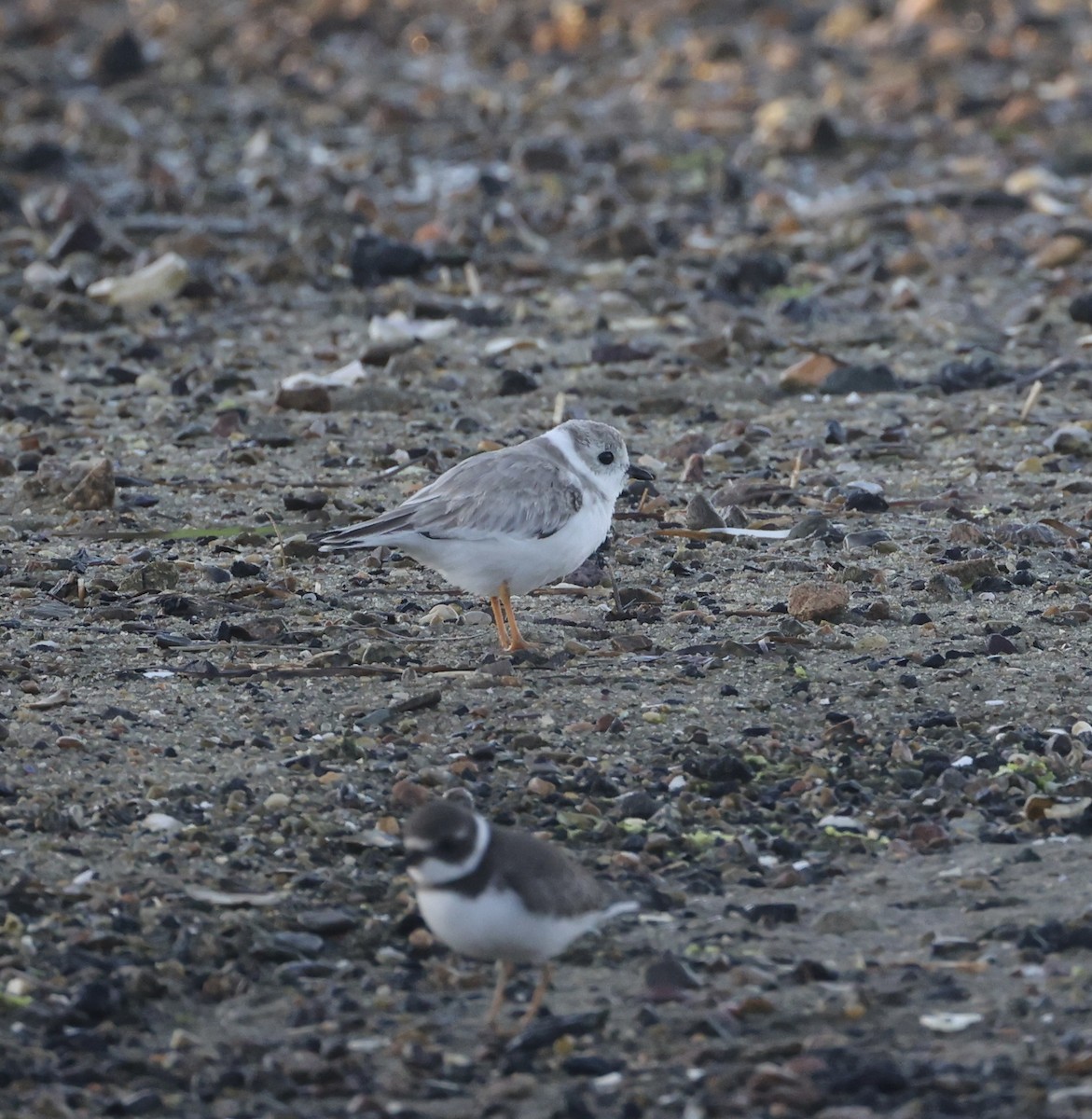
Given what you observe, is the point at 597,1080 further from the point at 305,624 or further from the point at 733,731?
the point at 305,624

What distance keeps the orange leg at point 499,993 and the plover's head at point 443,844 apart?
24 centimetres

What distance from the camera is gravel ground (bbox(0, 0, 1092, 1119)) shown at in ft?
12.8

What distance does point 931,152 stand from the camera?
13.9 m

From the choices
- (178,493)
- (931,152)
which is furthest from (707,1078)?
(931,152)

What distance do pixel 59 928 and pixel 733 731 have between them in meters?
1.90

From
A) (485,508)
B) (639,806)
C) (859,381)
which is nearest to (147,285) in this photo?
(859,381)

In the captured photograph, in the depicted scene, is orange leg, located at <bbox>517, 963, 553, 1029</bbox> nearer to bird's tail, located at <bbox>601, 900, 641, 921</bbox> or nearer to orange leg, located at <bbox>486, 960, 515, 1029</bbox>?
orange leg, located at <bbox>486, 960, 515, 1029</bbox>

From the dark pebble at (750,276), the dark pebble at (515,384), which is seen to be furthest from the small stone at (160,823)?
the dark pebble at (750,276)

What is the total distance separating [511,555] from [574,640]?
45 centimetres

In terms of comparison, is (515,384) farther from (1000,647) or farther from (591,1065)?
(591,1065)

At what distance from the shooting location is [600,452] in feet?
20.0

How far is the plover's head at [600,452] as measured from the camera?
19.9 ft

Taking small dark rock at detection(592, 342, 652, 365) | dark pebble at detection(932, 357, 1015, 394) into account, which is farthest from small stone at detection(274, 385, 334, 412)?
dark pebble at detection(932, 357, 1015, 394)

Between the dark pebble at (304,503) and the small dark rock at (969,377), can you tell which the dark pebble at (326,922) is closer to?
the dark pebble at (304,503)
